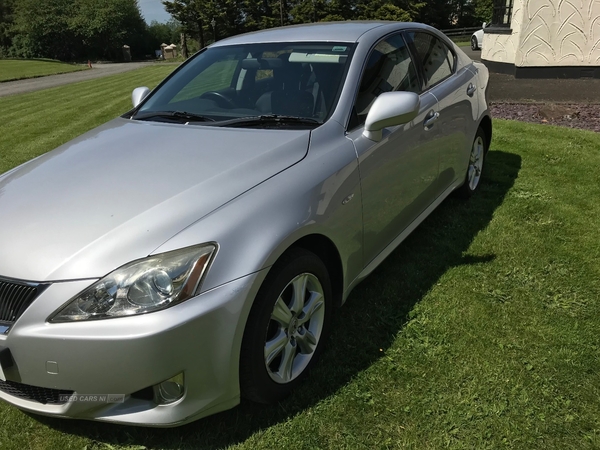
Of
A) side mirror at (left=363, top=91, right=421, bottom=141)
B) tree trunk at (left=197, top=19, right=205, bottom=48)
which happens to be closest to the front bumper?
side mirror at (left=363, top=91, right=421, bottom=141)

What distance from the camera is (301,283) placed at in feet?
7.93

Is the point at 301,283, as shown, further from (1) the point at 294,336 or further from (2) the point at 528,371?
(2) the point at 528,371

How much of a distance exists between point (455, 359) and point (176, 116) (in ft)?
7.11

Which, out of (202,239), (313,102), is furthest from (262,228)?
(313,102)

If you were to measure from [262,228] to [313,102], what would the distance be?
1.10 meters

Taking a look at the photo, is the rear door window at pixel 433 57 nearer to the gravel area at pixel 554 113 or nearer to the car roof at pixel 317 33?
the car roof at pixel 317 33

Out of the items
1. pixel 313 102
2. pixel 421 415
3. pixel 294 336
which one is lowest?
pixel 421 415

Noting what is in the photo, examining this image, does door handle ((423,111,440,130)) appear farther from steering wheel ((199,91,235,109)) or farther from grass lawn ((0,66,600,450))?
steering wheel ((199,91,235,109))

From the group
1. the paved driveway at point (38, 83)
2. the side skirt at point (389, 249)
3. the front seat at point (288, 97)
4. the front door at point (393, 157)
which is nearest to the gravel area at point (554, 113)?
the side skirt at point (389, 249)

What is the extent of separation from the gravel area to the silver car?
17.7ft

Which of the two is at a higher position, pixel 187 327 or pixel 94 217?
pixel 94 217

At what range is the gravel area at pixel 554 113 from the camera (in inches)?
314

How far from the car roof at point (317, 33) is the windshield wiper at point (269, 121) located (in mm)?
729

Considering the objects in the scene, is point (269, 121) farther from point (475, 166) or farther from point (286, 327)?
point (475, 166)
